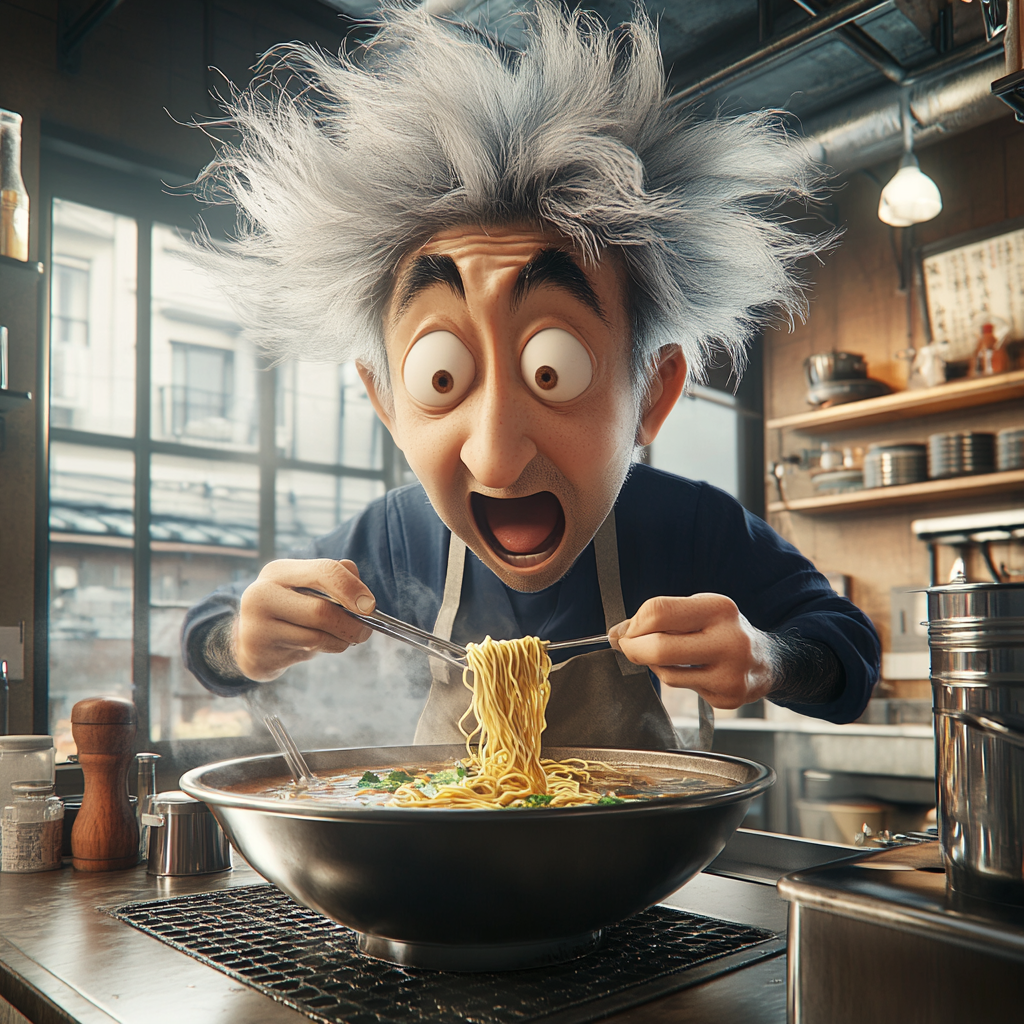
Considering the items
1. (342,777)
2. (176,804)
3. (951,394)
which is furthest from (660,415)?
(951,394)

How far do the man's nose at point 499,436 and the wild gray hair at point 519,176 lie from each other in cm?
23

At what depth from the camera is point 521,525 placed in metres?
1.32

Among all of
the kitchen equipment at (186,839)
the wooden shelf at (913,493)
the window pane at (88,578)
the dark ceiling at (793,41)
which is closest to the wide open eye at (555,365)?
the kitchen equipment at (186,839)

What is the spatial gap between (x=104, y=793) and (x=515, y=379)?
0.99 meters

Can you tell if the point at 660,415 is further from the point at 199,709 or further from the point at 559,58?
the point at 199,709

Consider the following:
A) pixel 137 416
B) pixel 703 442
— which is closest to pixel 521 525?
pixel 137 416

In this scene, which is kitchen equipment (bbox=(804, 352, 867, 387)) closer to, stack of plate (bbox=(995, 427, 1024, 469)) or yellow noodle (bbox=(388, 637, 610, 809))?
stack of plate (bbox=(995, 427, 1024, 469))

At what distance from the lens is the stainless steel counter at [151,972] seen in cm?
81

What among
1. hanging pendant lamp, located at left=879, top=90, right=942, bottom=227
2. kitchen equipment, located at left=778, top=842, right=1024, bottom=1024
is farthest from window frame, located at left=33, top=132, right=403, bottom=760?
kitchen equipment, located at left=778, top=842, right=1024, bottom=1024

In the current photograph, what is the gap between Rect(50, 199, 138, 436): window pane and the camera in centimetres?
359

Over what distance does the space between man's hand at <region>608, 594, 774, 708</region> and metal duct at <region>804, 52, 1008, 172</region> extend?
10.4 ft

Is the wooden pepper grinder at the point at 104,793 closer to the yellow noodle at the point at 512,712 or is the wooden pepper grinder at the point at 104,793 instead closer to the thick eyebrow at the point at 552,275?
the yellow noodle at the point at 512,712

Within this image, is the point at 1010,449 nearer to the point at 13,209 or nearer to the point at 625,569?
the point at 625,569

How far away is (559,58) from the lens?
1.25 m
